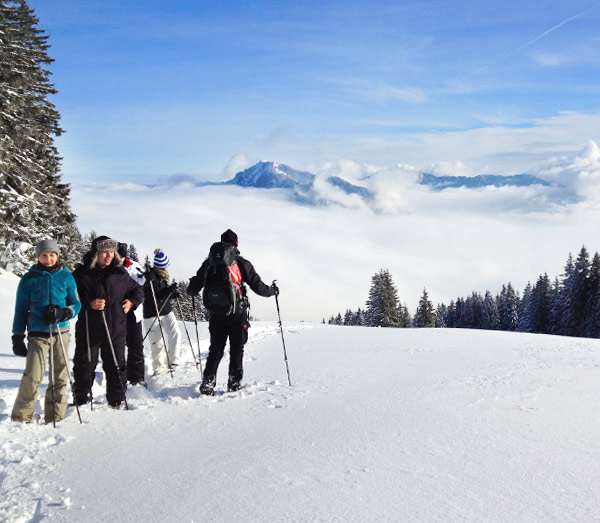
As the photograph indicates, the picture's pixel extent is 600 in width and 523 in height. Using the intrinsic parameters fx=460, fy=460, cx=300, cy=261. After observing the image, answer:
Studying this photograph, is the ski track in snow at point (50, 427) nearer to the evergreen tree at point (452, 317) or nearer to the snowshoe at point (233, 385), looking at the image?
the snowshoe at point (233, 385)

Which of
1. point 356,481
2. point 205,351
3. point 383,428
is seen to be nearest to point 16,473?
point 356,481

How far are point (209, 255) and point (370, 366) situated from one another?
11.1ft

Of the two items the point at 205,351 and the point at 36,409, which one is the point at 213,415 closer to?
the point at 36,409

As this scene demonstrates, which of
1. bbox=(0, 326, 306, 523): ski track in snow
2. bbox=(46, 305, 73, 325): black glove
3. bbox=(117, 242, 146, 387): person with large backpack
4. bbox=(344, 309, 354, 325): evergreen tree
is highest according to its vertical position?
bbox=(46, 305, 73, 325): black glove

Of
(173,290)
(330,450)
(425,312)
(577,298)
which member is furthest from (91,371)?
(425,312)

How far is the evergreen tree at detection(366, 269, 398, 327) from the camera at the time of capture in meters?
51.0

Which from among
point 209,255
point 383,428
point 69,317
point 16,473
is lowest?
point 16,473

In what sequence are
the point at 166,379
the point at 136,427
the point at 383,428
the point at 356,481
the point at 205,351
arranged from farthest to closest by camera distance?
the point at 205,351 < the point at 166,379 < the point at 136,427 < the point at 383,428 < the point at 356,481

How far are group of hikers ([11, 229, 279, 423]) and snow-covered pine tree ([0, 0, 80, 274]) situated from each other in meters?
17.9

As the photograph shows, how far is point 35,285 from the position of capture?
5270 millimetres

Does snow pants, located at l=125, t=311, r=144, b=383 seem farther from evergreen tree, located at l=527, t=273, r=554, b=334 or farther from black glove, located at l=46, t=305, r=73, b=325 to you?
evergreen tree, located at l=527, t=273, r=554, b=334

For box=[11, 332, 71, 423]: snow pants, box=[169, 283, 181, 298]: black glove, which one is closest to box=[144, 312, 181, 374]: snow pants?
box=[169, 283, 181, 298]: black glove

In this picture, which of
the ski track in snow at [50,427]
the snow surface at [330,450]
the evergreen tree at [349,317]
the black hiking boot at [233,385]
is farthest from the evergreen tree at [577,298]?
the evergreen tree at [349,317]

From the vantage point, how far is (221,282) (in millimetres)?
6203
